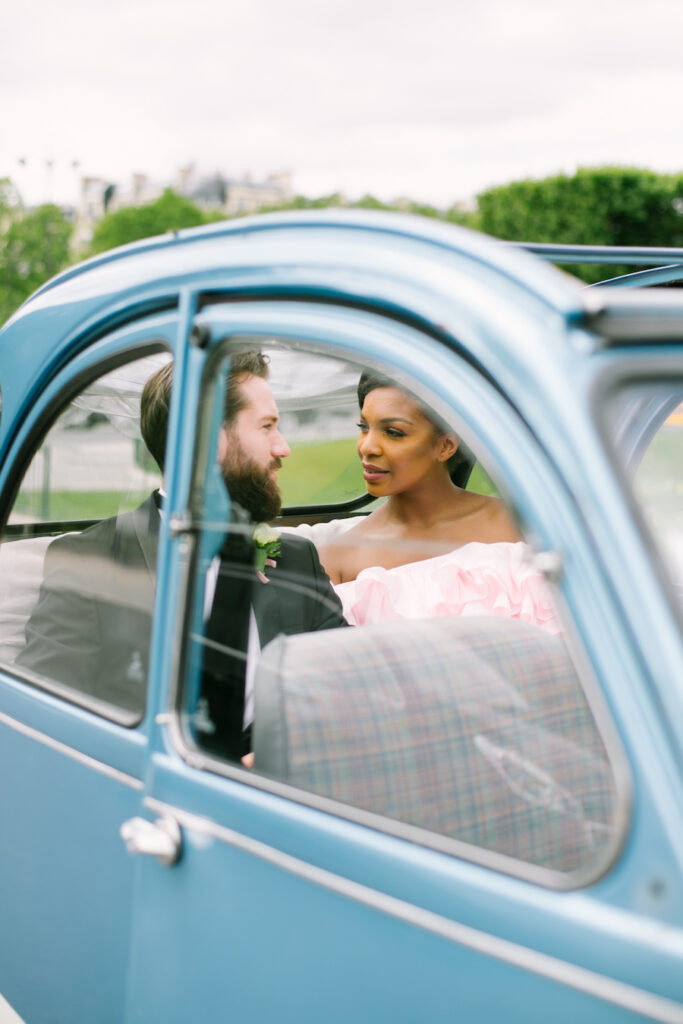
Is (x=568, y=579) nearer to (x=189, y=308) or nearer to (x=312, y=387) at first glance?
(x=189, y=308)

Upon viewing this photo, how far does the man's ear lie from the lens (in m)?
2.95

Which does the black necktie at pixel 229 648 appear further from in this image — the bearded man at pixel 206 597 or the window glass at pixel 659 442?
the window glass at pixel 659 442

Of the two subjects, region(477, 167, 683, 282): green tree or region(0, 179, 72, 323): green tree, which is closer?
region(477, 167, 683, 282): green tree

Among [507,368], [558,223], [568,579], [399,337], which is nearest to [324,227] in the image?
[399,337]

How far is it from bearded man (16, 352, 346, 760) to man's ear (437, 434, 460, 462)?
80 centimetres

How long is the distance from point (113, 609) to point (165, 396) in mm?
429

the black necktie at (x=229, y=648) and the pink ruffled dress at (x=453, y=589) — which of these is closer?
the black necktie at (x=229, y=648)

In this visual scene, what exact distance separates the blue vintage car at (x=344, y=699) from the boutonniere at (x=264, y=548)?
92 mm

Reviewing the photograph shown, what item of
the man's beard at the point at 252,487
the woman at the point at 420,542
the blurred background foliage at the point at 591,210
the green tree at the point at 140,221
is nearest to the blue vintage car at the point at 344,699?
the man's beard at the point at 252,487

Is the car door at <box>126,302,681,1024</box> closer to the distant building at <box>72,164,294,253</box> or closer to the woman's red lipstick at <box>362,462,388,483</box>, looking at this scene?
the woman's red lipstick at <box>362,462,388,483</box>

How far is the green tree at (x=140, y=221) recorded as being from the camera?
62281mm

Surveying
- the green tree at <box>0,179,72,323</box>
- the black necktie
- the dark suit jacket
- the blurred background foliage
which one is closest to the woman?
the dark suit jacket

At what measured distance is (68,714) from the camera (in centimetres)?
190

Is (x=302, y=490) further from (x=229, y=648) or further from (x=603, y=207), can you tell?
(x=603, y=207)
